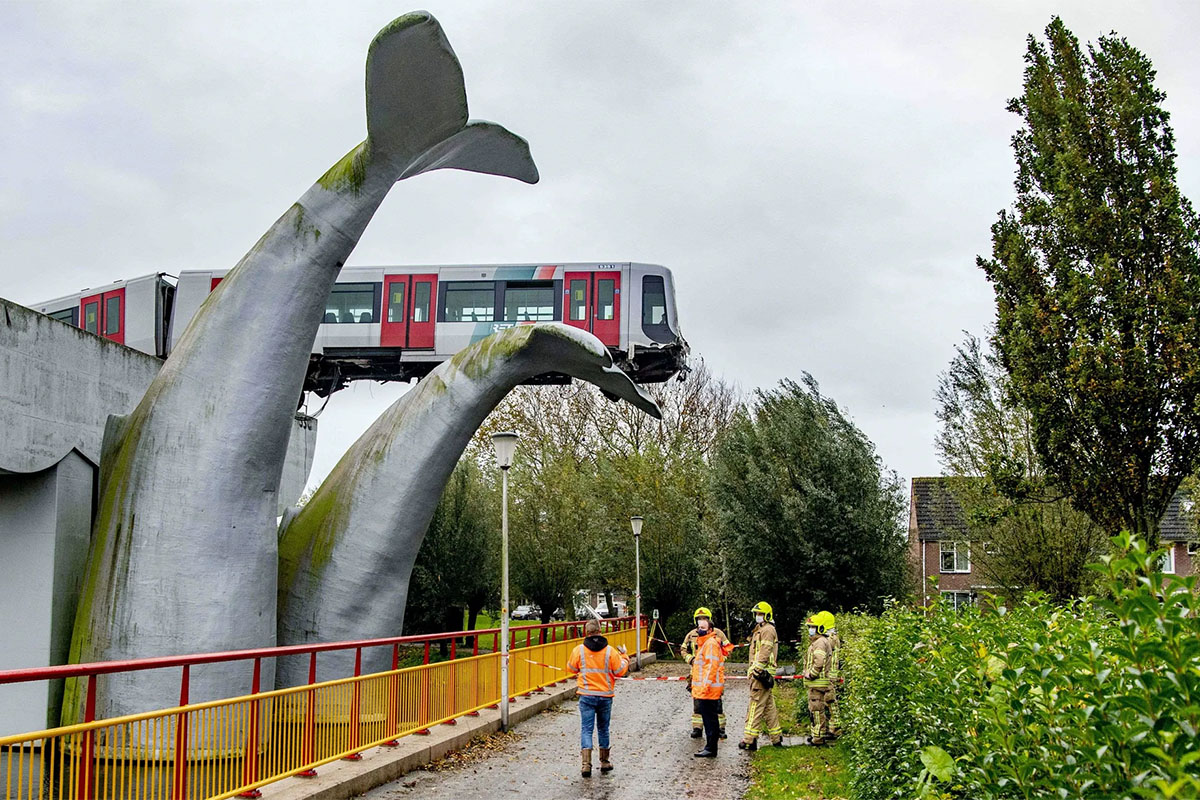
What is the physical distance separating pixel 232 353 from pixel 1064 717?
11.1 m

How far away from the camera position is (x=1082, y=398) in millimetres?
16797

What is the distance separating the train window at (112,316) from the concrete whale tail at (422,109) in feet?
60.0

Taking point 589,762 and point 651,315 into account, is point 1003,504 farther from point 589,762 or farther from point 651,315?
point 589,762

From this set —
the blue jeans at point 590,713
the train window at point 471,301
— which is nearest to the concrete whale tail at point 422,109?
the blue jeans at point 590,713

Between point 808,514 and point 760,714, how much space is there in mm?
16742

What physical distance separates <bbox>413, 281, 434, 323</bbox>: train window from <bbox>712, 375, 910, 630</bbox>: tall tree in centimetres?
980

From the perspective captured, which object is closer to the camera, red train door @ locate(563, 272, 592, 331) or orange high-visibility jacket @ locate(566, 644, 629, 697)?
orange high-visibility jacket @ locate(566, 644, 629, 697)

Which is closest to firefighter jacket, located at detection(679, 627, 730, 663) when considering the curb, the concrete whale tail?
the curb

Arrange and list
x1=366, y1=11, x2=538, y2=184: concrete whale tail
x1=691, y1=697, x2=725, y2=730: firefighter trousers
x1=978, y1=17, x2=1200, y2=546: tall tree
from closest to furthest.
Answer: x1=366, y1=11, x2=538, y2=184: concrete whale tail
x1=691, y1=697, x2=725, y2=730: firefighter trousers
x1=978, y1=17, x2=1200, y2=546: tall tree

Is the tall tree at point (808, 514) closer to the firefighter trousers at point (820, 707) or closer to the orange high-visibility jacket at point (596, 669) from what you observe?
the firefighter trousers at point (820, 707)

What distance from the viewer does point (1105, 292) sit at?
16.7 meters

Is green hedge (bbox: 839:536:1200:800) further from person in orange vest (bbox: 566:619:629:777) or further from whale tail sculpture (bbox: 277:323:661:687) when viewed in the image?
whale tail sculpture (bbox: 277:323:661:687)

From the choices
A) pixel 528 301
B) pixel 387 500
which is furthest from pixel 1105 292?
pixel 528 301

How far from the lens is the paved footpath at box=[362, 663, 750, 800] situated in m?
10.2
